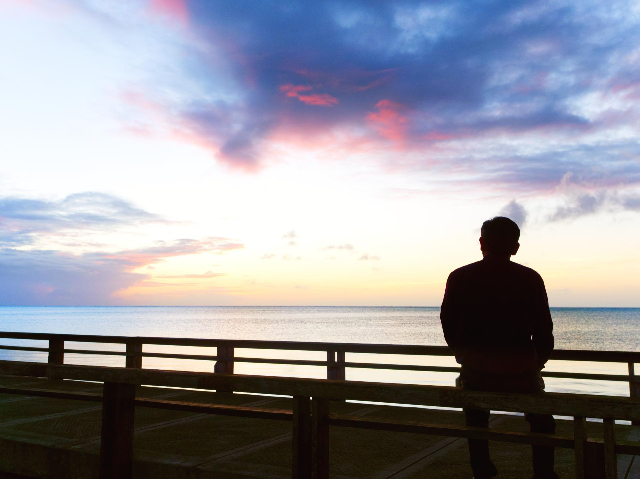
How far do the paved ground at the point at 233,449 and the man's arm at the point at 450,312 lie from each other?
168 cm

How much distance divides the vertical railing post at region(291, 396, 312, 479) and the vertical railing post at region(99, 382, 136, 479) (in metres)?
1.49

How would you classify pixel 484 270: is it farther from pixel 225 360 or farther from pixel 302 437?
pixel 225 360

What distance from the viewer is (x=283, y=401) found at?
8859 mm

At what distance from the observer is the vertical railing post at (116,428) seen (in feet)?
14.5

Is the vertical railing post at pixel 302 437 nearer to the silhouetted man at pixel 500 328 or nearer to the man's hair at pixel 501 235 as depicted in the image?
the silhouetted man at pixel 500 328

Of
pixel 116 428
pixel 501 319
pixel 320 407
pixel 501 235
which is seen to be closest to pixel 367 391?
pixel 320 407

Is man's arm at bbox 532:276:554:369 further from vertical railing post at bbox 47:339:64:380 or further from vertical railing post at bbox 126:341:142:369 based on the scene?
vertical railing post at bbox 47:339:64:380

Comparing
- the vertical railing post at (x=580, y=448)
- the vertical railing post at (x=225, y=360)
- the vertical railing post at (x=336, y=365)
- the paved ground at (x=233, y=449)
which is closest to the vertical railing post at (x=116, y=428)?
the paved ground at (x=233, y=449)

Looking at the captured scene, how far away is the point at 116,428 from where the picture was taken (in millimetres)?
4461

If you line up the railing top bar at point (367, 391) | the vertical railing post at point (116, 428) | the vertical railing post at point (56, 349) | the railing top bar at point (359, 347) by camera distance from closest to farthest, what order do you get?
the railing top bar at point (367, 391), the vertical railing post at point (116, 428), the railing top bar at point (359, 347), the vertical railing post at point (56, 349)

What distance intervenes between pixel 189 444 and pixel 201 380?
101 inches

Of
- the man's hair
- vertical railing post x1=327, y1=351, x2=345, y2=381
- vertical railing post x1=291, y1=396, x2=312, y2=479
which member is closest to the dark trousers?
the man's hair

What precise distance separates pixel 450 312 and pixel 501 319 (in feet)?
1.14

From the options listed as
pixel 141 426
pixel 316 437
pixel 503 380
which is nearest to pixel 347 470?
pixel 316 437
